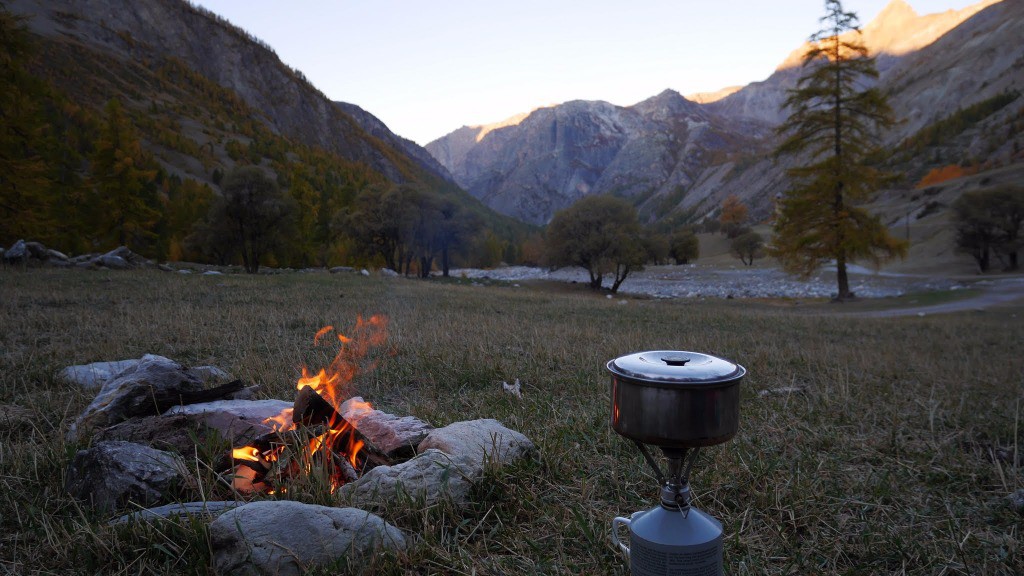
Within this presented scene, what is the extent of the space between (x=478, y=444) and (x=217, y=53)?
19884cm

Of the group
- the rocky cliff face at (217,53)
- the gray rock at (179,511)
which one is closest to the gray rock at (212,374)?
the gray rock at (179,511)

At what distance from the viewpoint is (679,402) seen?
1822 millimetres

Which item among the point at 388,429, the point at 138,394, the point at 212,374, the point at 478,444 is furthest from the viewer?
the point at 212,374

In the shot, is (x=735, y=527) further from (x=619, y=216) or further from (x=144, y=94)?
(x=144, y=94)

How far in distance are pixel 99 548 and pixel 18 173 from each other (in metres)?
27.9

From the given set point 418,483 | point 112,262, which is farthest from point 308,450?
point 112,262

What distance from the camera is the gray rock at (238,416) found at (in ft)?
13.0

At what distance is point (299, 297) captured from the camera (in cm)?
1553

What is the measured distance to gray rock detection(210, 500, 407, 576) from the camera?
7.82 feet

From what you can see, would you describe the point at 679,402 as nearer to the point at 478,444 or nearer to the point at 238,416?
the point at 478,444

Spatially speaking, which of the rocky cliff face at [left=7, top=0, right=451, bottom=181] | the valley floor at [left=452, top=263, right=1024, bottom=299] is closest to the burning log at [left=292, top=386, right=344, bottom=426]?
the valley floor at [left=452, top=263, right=1024, bottom=299]

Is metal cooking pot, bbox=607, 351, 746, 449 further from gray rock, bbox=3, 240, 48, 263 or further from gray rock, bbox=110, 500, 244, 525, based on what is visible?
gray rock, bbox=3, 240, 48, 263

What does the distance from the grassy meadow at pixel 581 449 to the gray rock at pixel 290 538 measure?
0.34ft

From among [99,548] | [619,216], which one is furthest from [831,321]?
[619,216]
